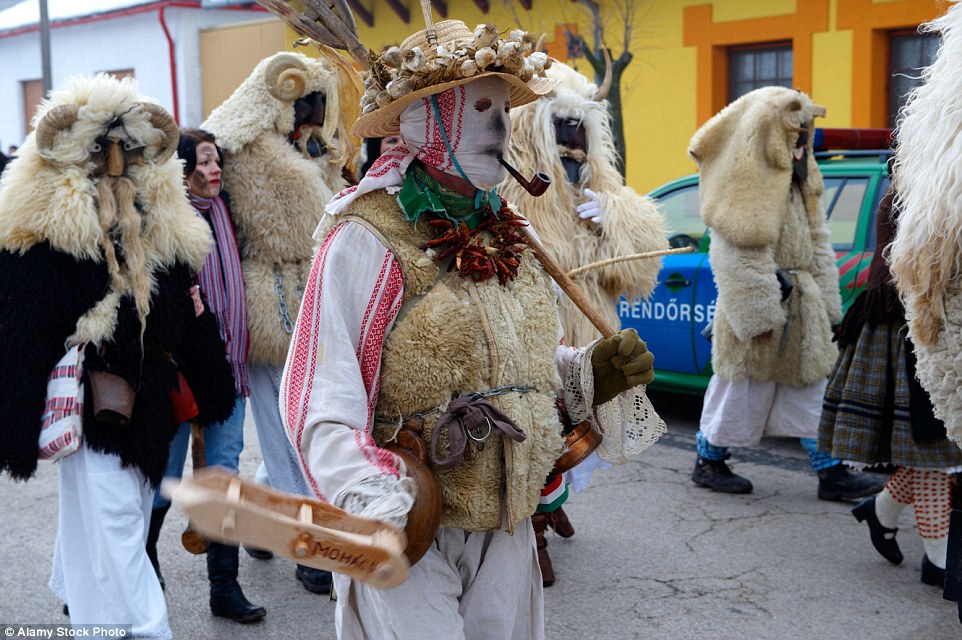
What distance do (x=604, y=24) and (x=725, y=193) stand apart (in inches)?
337

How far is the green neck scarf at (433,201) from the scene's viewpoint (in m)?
2.56

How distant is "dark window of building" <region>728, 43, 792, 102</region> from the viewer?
497 inches

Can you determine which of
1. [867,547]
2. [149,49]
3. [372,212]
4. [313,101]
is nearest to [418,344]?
[372,212]

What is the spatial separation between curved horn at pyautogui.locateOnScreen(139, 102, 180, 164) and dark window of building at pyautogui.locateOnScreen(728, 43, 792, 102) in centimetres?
992

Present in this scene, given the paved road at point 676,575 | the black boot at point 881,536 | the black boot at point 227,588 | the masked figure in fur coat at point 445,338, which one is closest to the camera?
the masked figure in fur coat at point 445,338

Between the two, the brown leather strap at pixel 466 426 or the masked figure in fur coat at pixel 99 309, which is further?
the masked figure in fur coat at pixel 99 309

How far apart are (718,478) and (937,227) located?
3063mm

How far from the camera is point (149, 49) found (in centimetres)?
2033

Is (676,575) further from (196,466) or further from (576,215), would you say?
(196,466)

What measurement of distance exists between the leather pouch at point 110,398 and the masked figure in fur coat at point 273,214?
954mm

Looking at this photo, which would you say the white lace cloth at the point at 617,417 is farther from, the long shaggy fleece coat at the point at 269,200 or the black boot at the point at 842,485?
the black boot at the point at 842,485

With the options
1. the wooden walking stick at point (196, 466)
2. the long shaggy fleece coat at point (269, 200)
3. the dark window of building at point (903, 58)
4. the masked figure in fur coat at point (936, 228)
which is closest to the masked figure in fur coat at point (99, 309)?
the wooden walking stick at point (196, 466)

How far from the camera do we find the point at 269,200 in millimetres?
4672

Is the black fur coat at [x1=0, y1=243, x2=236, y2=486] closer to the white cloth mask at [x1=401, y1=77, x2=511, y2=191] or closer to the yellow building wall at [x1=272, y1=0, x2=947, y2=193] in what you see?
the white cloth mask at [x1=401, y1=77, x2=511, y2=191]
